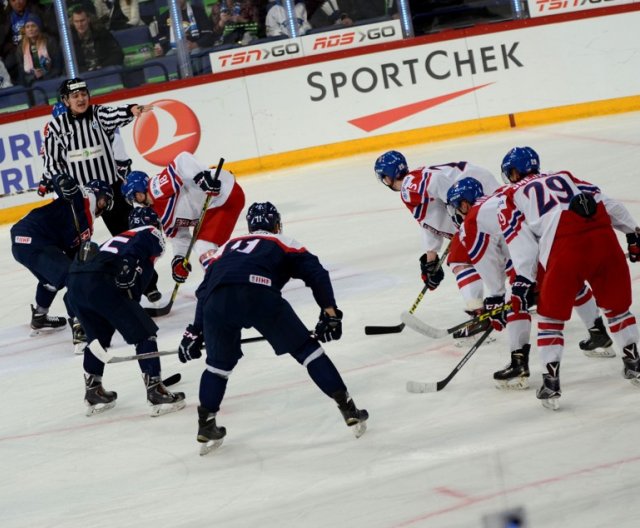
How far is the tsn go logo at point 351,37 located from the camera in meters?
11.2

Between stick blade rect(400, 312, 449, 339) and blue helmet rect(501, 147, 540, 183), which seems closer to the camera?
blue helmet rect(501, 147, 540, 183)

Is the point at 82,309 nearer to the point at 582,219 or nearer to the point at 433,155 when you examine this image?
the point at 582,219

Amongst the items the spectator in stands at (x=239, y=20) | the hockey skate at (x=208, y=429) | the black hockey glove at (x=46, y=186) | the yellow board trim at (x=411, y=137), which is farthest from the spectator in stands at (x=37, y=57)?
the hockey skate at (x=208, y=429)

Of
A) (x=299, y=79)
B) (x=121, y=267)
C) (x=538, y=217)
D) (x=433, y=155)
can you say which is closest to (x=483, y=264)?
(x=538, y=217)

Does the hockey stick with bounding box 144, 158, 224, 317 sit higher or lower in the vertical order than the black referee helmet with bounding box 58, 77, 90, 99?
lower

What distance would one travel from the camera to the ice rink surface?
379 cm

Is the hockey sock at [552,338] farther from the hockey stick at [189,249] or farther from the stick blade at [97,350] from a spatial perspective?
the hockey stick at [189,249]

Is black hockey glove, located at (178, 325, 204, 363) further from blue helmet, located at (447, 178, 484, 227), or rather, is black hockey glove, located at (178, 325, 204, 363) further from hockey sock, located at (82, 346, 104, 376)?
blue helmet, located at (447, 178, 484, 227)

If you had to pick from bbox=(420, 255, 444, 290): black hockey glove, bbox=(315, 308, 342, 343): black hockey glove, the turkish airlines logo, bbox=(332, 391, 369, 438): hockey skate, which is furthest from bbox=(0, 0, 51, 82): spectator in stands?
bbox=(332, 391, 369, 438): hockey skate

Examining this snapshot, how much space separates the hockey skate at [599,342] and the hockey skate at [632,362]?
0.44 meters

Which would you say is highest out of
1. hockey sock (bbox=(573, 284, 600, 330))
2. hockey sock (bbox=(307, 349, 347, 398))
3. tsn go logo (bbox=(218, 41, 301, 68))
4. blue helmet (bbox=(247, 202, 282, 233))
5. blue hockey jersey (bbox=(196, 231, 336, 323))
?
tsn go logo (bbox=(218, 41, 301, 68))

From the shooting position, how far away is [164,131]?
1087 centimetres

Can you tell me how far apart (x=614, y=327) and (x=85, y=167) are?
158 inches

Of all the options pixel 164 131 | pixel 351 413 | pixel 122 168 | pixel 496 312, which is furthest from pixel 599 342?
pixel 164 131
